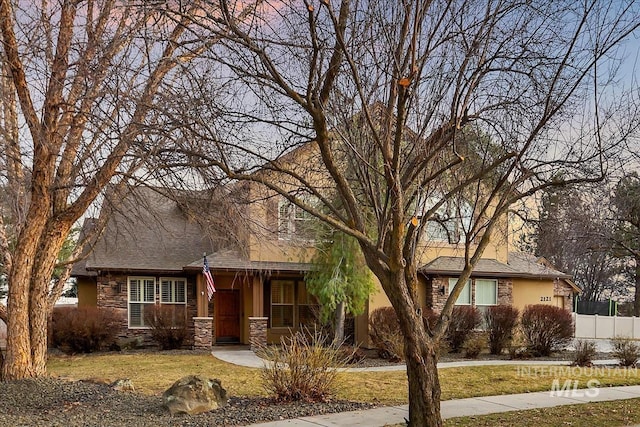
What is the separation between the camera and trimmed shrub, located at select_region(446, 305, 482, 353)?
1948 cm

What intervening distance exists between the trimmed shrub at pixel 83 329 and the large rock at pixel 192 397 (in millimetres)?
10827

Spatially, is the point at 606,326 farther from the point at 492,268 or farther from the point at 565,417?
the point at 565,417

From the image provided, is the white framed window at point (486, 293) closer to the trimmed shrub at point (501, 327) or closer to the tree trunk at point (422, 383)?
the trimmed shrub at point (501, 327)

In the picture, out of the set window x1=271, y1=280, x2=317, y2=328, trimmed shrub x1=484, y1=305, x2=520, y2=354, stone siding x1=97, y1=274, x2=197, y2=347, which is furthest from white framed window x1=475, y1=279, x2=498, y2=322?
stone siding x1=97, y1=274, x2=197, y2=347

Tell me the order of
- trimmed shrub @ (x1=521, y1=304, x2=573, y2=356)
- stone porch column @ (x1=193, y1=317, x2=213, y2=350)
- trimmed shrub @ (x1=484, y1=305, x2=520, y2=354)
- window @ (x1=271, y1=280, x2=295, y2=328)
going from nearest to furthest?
trimmed shrub @ (x1=521, y1=304, x2=573, y2=356) < trimmed shrub @ (x1=484, y1=305, x2=520, y2=354) < stone porch column @ (x1=193, y1=317, x2=213, y2=350) < window @ (x1=271, y1=280, x2=295, y2=328)

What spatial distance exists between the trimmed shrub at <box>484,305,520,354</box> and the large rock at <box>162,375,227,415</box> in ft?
37.8

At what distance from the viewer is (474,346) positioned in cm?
1827

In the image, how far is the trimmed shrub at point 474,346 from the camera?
18.2 m

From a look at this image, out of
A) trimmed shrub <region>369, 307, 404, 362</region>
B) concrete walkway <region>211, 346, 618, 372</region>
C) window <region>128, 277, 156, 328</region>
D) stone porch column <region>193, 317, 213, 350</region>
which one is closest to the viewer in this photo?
concrete walkway <region>211, 346, 618, 372</region>

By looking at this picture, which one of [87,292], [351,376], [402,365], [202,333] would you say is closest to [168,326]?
[202,333]

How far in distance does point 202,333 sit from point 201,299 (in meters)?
1.21

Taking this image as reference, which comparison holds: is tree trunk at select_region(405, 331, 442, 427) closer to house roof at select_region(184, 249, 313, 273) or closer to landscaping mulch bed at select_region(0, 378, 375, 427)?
landscaping mulch bed at select_region(0, 378, 375, 427)

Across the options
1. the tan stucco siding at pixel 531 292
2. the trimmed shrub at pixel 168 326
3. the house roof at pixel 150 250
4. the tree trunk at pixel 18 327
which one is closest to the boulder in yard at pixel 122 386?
the tree trunk at pixel 18 327

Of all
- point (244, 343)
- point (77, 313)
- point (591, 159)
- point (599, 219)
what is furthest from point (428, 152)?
point (244, 343)
